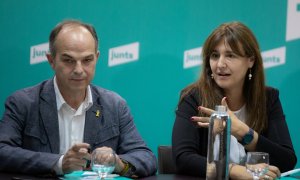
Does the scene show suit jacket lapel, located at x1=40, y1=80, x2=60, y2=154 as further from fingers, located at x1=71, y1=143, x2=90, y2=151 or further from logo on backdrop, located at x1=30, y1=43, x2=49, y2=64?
logo on backdrop, located at x1=30, y1=43, x2=49, y2=64

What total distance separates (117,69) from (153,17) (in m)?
0.53

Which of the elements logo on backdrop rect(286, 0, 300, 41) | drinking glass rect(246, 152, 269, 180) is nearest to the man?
drinking glass rect(246, 152, 269, 180)

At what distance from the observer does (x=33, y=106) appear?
2.94 m

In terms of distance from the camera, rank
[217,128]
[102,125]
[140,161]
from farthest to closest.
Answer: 1. [102,125]
2. [140,161]
3. [217,128]

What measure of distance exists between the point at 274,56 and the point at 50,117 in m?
2.30

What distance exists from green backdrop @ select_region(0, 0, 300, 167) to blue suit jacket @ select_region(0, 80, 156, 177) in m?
1.27

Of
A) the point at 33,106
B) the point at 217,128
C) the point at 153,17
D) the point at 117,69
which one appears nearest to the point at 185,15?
the point at 153,17

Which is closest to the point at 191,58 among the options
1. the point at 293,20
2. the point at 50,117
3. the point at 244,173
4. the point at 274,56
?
the point at 274,56

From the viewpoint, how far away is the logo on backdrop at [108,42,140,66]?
4398 mm

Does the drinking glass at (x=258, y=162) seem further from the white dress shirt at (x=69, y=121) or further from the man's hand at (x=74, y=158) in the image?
the white dress shirt at (x=69, y=121)

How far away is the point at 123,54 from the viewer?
442 centimetres

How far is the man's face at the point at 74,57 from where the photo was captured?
9.57 feet

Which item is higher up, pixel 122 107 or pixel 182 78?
pixel 182 78

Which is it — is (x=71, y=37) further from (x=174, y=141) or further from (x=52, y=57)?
(x=174, y=141)
